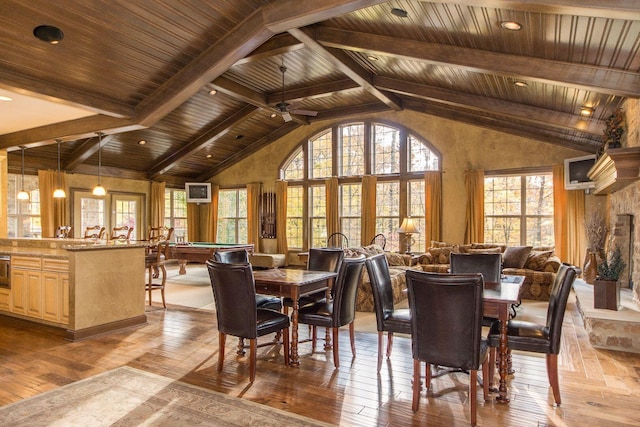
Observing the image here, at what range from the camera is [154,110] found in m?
6.07

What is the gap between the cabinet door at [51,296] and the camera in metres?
5.08

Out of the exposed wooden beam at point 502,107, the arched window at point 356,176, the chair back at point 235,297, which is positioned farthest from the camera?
the arched window at point 356,176

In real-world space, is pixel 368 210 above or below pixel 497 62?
below

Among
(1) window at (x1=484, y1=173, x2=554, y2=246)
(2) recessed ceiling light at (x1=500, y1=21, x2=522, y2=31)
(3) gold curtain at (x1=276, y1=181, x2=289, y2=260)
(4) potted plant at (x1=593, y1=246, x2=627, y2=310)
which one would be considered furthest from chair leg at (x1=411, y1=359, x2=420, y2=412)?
(3) gold curtain at (x1=276, y1=181, x2=289, y2=260)

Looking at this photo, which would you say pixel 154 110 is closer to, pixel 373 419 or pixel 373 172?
pixel 373 419

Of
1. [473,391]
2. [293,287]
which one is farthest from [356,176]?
[473,391]

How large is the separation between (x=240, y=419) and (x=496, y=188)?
8.20 metres

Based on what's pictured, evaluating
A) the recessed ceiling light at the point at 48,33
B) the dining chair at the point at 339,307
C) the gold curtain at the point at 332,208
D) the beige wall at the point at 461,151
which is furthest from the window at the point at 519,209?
the recessed ceiling light at the point at 48,33

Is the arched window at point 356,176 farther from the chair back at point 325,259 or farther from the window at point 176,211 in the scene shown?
the chair back at point 325,259

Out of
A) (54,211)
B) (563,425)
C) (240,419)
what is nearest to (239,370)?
(240,419)

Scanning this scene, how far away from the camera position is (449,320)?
9.11 ft

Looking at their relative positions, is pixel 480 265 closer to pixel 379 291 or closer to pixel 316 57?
pixel 379 291

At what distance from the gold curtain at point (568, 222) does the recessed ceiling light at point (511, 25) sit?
5371mm

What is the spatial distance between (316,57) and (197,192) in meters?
6.83
